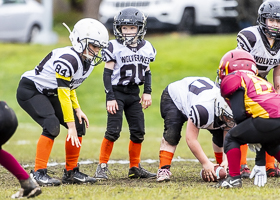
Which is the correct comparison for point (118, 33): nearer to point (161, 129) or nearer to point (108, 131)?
point (108, 131)

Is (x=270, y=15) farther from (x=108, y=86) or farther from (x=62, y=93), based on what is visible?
(x=62, y=93)

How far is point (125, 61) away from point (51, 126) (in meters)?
1.13

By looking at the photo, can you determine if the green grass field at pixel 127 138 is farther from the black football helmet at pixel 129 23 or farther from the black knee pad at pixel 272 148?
the black football helmet at pixel 129 23

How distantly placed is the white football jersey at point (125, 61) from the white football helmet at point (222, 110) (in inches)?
44.9

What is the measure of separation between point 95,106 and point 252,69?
8.05 metres

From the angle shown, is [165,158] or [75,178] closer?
[75,178]

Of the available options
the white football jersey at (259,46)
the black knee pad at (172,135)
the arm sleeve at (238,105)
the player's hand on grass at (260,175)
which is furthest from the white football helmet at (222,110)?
the white football jersey at (259,46)

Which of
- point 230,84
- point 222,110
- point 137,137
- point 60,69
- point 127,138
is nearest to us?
point 230,84

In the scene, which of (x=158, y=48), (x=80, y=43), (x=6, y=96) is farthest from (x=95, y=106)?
(x=80, y=43)

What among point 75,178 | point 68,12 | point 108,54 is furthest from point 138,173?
point 68,12

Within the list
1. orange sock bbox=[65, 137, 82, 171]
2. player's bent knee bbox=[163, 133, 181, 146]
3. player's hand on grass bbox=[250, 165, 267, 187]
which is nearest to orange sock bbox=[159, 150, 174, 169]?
player's bent knee bbox=[163, 133, 181, 146]

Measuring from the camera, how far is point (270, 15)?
5.22 m

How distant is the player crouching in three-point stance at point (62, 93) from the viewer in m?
4.59

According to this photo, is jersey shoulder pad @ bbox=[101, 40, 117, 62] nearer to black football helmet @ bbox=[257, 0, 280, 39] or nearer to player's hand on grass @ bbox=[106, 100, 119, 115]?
player's hand on grass @ bbox=[106, 100, 119, 115]
